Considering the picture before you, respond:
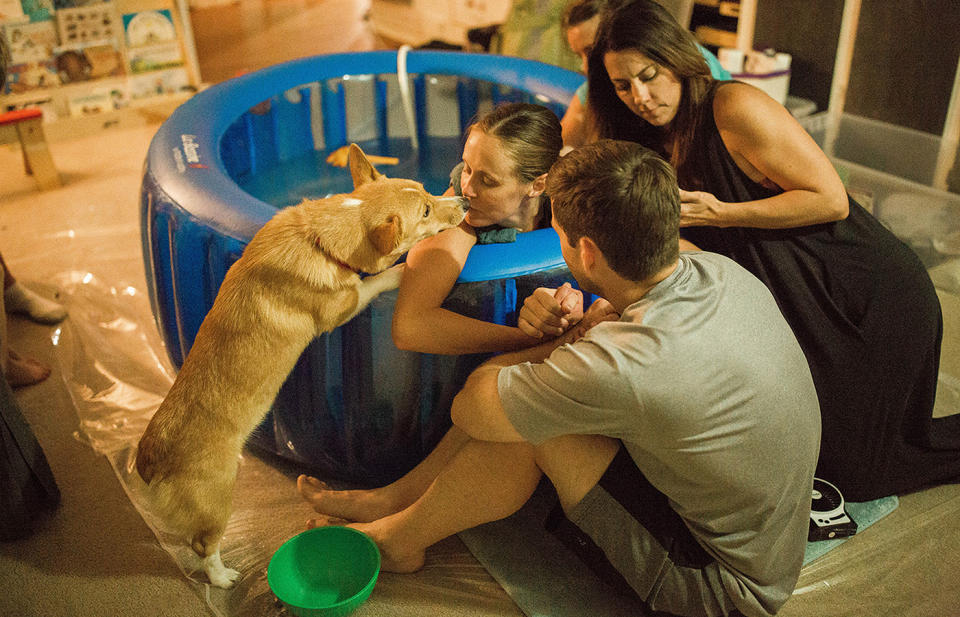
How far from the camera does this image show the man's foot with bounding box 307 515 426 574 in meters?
1.81

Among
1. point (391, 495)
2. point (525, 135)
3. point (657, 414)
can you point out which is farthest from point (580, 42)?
point (657, 414)

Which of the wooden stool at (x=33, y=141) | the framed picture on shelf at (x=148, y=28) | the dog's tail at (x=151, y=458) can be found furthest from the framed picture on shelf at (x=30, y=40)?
the dog's tail at (x=151, y=458)

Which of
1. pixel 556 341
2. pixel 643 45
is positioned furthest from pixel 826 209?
pixel 556 341

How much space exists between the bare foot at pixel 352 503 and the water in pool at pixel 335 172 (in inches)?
73.4

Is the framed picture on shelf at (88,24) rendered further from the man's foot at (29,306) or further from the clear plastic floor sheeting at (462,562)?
the clear plastic floor sheeting at (462,562)

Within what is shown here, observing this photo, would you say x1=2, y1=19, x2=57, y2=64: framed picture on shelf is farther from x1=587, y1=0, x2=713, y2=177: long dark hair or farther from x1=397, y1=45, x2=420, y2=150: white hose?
x1=587, y1=0, x2=713, y2=177: long dark hair

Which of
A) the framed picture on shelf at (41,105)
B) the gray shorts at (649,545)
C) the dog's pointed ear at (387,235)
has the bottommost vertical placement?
the gray shorts at (649,545)

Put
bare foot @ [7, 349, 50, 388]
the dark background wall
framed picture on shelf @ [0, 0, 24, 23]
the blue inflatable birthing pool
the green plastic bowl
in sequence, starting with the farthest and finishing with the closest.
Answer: framed picture on shelf @ [0, 0, 24, 23] < the dark background wall < bare foot @ [7, 349, 50, 388] < the blue inflatable birthing pool < the green plastic bowl

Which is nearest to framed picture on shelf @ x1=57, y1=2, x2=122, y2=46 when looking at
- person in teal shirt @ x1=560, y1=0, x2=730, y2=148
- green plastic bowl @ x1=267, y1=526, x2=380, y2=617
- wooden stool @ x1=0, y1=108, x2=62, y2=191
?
wooden stool @ x1=0, y1=108, x2=62, y2=191

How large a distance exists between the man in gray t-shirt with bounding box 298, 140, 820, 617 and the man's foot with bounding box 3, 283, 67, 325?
195cm

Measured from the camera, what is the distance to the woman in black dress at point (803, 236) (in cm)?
180

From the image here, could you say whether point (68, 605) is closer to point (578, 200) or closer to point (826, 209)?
point (578, 200)

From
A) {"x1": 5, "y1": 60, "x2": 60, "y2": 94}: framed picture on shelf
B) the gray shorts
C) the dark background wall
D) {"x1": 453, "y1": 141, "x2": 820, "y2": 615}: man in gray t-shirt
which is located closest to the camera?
{"x1": 453, "y1": 141, "x2": 820, "y2": 615}: man in gray t-shirt

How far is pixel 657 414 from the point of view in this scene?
1.30m
